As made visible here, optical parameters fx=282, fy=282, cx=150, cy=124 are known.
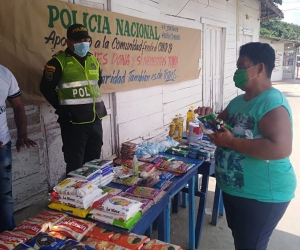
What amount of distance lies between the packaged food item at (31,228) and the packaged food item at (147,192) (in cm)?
60

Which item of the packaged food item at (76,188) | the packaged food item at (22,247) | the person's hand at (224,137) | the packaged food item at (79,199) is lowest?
the packaged food item at (22,247)

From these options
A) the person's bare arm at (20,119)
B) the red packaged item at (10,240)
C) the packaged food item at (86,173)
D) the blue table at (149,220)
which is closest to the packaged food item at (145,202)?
the blue table at (149,220)

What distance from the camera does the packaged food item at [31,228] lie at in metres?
1.45

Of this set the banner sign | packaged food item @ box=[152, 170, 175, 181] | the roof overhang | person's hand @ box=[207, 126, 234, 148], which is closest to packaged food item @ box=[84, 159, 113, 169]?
packaged food item @ box=[152, 170, 175, 181]

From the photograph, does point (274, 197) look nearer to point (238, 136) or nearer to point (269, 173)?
point (269, 173)

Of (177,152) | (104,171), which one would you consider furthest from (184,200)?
(104,171)

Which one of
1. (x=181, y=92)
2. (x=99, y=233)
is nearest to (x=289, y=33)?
(x=181, y=92)

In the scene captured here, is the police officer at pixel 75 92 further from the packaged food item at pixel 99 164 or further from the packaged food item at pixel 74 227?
the packaged food item at pixel 74 227

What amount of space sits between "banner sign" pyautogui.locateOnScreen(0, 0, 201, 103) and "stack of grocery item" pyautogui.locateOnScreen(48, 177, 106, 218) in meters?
1.27

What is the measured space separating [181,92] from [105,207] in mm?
4285

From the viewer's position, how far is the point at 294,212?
3.48 metres

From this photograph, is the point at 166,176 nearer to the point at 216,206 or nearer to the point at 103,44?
the point at 216,206

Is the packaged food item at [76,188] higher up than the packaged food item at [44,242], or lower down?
higher up

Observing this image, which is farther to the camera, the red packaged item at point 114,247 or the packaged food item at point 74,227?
the packaged food item at point 74,227
